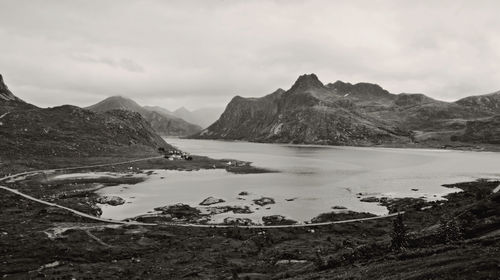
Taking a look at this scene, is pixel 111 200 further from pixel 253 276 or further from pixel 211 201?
pixel 253 276

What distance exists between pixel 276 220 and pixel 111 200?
41.1 m

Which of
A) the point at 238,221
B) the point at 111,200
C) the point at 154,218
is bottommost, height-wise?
the point at 154,218

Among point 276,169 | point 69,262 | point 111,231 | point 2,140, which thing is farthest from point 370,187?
point 2,140

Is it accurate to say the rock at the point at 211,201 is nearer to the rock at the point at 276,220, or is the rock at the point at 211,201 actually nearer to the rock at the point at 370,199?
the rock at the point at 276,220

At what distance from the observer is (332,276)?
3416 cm

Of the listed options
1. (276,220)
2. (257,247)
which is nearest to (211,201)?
(276,220)

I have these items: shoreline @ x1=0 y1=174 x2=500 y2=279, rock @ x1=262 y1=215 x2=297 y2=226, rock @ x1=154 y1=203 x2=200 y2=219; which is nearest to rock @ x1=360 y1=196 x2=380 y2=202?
shoreline @ x1=0 y1=174 x2=500 y2=279

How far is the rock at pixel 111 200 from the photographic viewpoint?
287ft

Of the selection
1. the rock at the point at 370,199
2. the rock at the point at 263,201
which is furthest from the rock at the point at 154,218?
the rock at the point at 370,199

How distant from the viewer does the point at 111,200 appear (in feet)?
290

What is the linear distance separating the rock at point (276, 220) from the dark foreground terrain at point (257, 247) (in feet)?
16.3

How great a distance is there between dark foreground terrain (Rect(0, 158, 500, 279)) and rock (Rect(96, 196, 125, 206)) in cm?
570

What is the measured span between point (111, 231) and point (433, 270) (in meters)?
50.0

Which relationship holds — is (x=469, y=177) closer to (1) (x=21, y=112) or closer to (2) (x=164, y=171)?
(2) (x=164, y=171)
